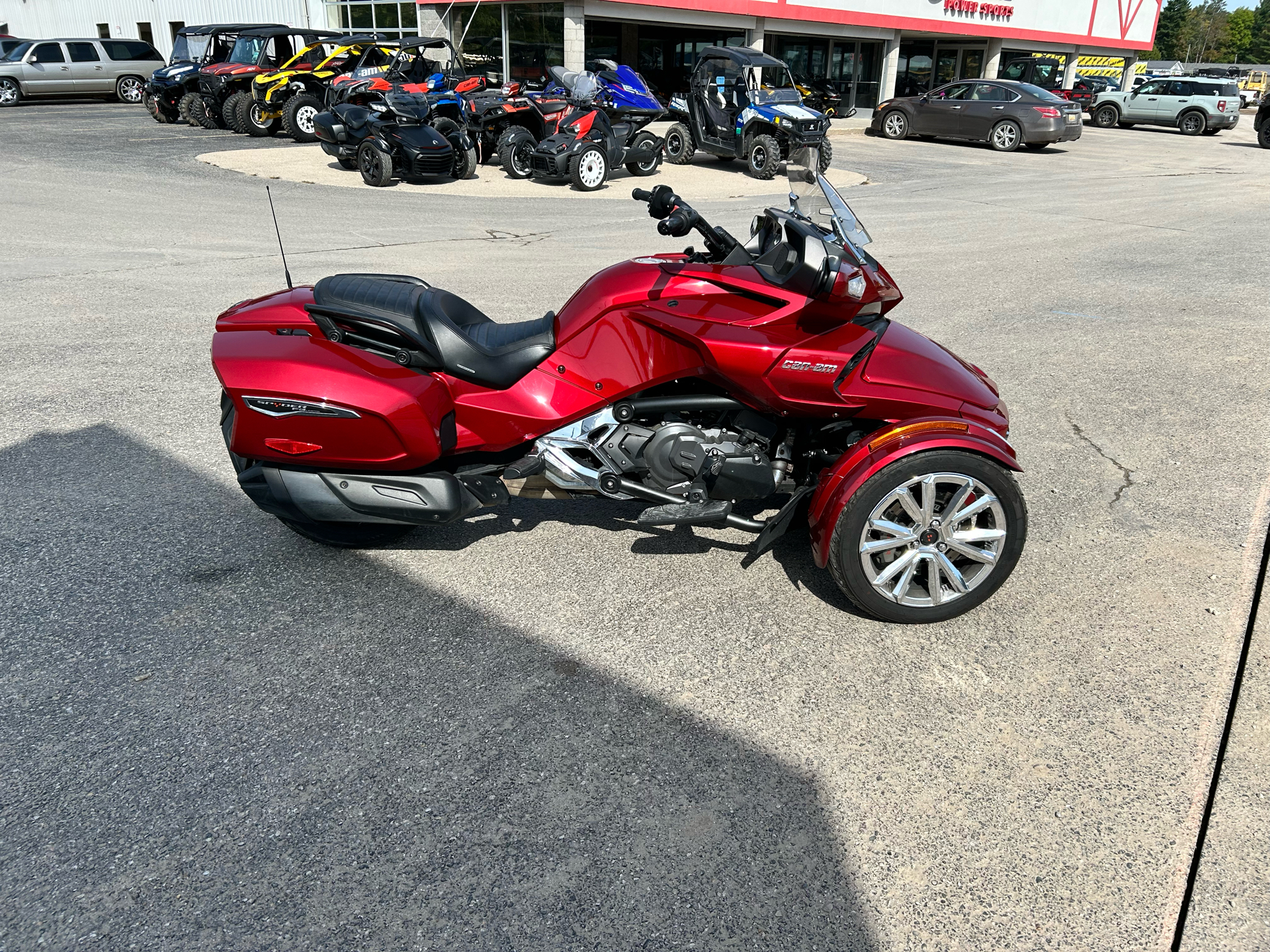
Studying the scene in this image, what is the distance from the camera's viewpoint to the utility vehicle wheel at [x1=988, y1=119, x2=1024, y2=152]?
21.2m

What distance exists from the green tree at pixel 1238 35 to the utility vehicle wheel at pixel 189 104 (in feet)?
383

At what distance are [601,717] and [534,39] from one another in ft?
80.1

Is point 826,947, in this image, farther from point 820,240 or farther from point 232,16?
Answer: point 232,16

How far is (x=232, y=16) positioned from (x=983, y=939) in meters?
38.8

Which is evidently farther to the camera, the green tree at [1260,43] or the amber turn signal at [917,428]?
the green tree at [1260,43]

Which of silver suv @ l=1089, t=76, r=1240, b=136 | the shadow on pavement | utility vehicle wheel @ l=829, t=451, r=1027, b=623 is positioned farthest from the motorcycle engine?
silver suv @ l=1089, t=76, r=1240, b=136

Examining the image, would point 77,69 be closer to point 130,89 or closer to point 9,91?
point 130,89

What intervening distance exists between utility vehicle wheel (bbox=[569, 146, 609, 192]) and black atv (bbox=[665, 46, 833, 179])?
3018 millimetres

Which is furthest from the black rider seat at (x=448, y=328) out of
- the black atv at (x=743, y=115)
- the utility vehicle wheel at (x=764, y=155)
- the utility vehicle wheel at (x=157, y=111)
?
the utility vehicle wheel at (x=157, y=111)

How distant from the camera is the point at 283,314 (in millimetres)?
3447

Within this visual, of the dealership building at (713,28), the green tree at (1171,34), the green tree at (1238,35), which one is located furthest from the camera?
the green tree at (1238,35)

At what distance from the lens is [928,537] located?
3.28 meters

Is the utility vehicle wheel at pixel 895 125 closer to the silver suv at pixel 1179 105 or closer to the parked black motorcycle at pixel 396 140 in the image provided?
the silver suv at pixel 1179 105

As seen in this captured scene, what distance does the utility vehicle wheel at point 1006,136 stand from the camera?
21156 mm
